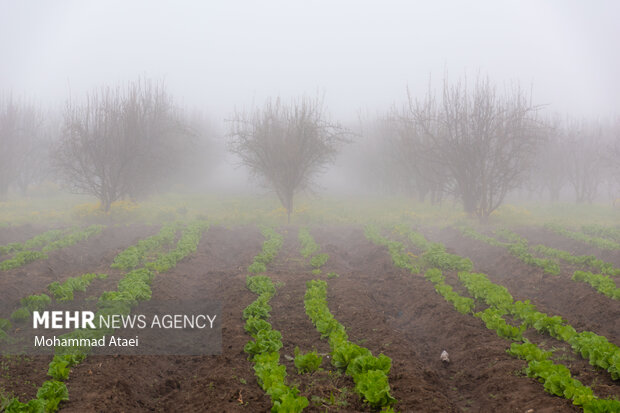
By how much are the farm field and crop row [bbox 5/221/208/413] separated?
8 cm

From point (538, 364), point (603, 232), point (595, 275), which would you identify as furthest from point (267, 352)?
point (603, 232)

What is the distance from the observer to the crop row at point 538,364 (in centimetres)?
441

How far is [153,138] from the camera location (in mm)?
27078

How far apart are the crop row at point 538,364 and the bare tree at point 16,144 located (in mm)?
34568

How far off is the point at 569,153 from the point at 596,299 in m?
32.2

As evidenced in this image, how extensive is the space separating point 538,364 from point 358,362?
2.39 meters

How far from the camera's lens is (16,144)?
106 ft

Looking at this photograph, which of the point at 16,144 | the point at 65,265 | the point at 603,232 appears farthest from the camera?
the point at 16,144

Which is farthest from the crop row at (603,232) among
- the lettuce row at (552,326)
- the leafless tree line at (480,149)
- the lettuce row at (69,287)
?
the lettuce row at (69,287)

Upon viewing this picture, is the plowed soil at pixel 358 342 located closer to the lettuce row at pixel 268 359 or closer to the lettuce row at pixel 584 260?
the lettuce row at pixel 268 359

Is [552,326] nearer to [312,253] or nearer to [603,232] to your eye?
[312,253]

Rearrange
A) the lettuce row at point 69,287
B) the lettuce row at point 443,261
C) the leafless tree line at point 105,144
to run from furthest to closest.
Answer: the leafless tree line at point 105,144 < the lettuce row at point 443,261 < the lettuce row at point 69,287

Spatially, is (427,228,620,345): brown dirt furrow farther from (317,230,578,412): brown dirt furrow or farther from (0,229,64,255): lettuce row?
(0,229,64,255): lettuce row

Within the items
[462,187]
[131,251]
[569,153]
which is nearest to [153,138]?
[131,251]
